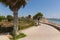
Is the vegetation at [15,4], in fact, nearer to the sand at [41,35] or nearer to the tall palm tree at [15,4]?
the tall palm tree at [15,4]

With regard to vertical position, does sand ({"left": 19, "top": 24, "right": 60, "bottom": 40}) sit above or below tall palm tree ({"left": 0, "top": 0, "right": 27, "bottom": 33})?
below

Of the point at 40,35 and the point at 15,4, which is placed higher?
the point at 15,4

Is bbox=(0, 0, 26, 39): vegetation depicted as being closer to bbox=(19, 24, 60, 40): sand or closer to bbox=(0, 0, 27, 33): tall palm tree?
bbox=(0, 0, 27, 33): tall palm tree

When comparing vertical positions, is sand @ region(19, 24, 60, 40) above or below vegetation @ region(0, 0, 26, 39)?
below

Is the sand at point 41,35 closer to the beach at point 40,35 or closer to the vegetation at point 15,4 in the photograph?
the beach at point 40,35

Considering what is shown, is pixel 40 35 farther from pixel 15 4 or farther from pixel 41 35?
pixel 15 4

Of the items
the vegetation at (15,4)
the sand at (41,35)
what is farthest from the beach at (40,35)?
the vegetation at (15,4)

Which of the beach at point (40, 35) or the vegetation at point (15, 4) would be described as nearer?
the beach at point (40, 35)

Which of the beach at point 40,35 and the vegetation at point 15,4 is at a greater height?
the vegetation at point 15,4

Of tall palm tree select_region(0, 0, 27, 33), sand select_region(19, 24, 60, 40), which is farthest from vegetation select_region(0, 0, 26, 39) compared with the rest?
sand select_region(19, 24, 60, 40)

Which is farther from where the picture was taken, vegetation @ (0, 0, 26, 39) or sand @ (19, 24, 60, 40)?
vegetation @ (0, 0, 26, 39)

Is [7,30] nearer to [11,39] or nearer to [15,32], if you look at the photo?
[15,32]

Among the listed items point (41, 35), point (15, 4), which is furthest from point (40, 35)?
point (15, 4)

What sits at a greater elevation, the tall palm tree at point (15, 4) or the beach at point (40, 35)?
the tall palm tree at point (15, 4)
